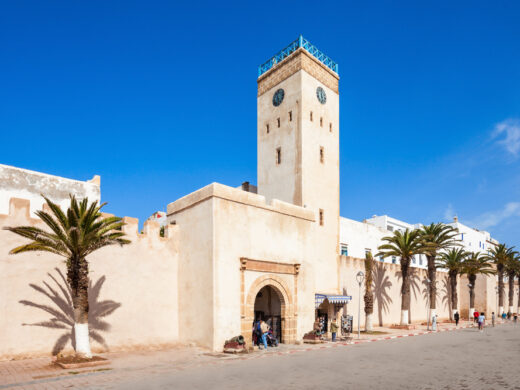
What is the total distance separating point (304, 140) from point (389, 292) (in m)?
16.5

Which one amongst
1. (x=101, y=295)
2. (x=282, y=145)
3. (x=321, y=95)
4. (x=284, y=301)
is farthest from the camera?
(x=321, y=95)

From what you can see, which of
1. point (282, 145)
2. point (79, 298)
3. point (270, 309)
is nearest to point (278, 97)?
point (282, 145)

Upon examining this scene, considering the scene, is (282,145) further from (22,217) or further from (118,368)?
(118,368)

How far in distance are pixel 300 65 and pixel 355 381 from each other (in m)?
20.1

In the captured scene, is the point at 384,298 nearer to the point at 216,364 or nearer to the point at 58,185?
the point at 216,364

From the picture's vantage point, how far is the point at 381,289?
3359 centimetres

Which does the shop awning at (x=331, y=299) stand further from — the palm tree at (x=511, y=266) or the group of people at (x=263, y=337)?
the palm tree at (x=511, y=266)

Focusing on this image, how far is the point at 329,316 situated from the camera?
25.7 metres

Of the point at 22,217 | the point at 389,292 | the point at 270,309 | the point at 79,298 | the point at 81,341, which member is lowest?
the point at 389,292

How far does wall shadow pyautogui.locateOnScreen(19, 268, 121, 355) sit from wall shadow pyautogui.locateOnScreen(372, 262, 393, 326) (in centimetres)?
2188

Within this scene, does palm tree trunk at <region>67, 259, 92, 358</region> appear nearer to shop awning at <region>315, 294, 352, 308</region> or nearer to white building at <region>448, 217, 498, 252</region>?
shop awning at <region>315, 294, 352, 308</region>

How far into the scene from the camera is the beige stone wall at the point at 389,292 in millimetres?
30547

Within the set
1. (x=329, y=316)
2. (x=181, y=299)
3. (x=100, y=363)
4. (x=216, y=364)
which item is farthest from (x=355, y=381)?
(x=329, y=316)

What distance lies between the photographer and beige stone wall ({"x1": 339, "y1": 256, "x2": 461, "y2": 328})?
30.5 m
